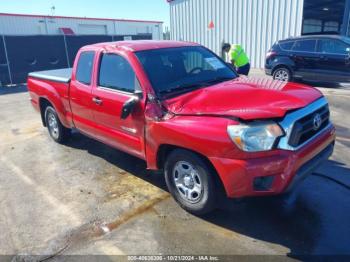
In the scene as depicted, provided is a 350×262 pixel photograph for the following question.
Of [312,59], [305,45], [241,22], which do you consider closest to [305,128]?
[312,59]

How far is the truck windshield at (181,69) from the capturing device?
3.78 meters

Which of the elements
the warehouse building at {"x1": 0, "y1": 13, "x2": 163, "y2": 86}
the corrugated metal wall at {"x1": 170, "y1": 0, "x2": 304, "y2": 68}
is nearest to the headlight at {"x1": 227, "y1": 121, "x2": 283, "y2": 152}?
the corrugated metal wall at {"x1": 170, "y1": 0, "x2": 304, "y2": 68}

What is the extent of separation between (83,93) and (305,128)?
310 centimetres

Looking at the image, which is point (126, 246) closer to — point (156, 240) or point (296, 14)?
point (156, 240)

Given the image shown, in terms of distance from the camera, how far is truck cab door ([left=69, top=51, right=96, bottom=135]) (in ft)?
15.4

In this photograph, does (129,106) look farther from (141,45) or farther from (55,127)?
(55,127)

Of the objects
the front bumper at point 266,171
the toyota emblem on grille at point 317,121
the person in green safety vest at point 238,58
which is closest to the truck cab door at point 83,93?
the front bumper at point 266,171

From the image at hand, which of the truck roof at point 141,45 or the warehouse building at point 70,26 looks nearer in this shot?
the truck roof at point 141,45

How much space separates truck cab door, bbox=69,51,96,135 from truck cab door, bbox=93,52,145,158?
7.8 inches

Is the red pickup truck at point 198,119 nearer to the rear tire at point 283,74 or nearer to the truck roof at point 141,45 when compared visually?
the truck roof at point 141,45

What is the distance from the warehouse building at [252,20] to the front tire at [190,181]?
13.2 metres

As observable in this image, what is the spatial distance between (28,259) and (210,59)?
3.24 m

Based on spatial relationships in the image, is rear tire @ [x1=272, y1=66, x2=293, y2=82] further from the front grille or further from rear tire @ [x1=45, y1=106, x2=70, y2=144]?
the front grille

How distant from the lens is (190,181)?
346cm
